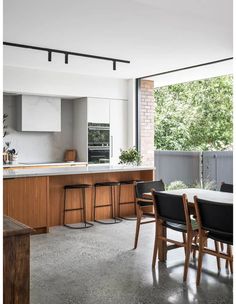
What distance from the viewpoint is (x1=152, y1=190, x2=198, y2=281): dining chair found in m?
3.50

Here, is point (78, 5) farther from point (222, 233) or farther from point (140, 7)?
point (222, 233)

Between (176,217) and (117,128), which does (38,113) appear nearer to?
(117,128)

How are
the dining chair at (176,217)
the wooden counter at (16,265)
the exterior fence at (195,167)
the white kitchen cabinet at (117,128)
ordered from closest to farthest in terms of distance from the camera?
the wooden counter at (16,265) → the dining chair at (176,217) → the exterior fence at (195,167) → the white kitchen cabinet at (117,128)

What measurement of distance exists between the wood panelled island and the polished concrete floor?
0.45 meters

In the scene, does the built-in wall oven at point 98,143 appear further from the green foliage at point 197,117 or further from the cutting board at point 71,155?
the green foliage at point 197,117

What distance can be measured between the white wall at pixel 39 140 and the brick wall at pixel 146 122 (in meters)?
1.63

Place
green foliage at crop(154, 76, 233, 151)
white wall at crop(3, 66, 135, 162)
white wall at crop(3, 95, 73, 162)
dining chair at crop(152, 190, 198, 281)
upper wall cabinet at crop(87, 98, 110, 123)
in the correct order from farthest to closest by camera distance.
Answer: green foliage at crop(154, 76, 233, 151), upper wall cabinet at crop(87, 98, 110, 123), white wall at crop(3, 95, 73, 162), white wall at crop(3, 66, 135, 162), dining chair at crop(152, 190, 198, 281)

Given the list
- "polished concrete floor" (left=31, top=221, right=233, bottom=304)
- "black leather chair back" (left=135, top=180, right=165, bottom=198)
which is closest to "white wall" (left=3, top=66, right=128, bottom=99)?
"polished concrete floor" (left=31, top=221, right=233, bottom=304)

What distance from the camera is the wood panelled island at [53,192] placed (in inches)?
204

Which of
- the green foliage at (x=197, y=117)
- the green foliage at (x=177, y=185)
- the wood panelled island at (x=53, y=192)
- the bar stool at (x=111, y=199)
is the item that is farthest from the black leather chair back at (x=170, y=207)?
the green foliage at (x=197, y=117)

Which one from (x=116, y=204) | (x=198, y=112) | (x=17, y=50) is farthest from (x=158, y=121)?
(x=17, y=50)

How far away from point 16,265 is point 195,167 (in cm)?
737

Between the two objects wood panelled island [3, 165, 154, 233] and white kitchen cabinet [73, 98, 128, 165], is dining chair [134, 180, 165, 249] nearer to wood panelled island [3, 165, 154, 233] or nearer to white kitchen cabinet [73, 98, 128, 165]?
wood panelled island [3, 165, 154, 233]

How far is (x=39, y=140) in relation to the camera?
8305 millimetres
